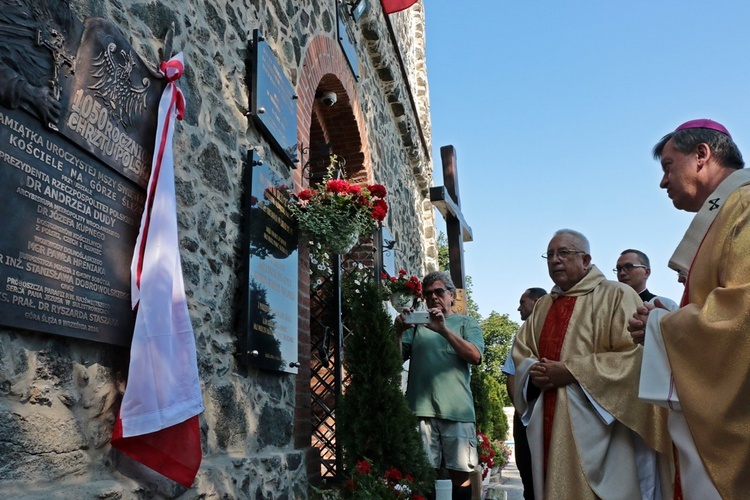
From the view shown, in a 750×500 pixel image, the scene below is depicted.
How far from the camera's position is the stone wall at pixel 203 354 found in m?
1.92

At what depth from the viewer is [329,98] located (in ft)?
21.2

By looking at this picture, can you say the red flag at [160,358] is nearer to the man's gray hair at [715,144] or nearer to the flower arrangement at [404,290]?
the man's gray hair at [715,144]

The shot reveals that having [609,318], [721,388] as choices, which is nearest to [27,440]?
[721,388]

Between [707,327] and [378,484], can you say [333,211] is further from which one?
[707,327]

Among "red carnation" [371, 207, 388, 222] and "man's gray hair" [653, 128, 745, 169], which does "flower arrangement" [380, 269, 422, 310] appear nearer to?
"red carnation" [371, 207, 388, 222]

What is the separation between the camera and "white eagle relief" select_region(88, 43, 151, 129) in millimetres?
2330

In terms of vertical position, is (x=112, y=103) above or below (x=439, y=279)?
above

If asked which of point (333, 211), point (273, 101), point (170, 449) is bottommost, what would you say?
point (170, 449)

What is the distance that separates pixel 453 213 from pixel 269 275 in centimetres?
723

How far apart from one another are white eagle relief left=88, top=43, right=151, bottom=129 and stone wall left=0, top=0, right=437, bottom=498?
0.53 feet

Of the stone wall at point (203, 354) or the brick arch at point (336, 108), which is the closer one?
the stone wall at point (203, 354)

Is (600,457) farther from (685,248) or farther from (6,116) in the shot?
(6,116)

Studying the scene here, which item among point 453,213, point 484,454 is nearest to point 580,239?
point 484,454

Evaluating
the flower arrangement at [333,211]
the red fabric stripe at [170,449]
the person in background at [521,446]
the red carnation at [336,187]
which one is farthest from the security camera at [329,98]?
the red fabric stripe at [170,449]
